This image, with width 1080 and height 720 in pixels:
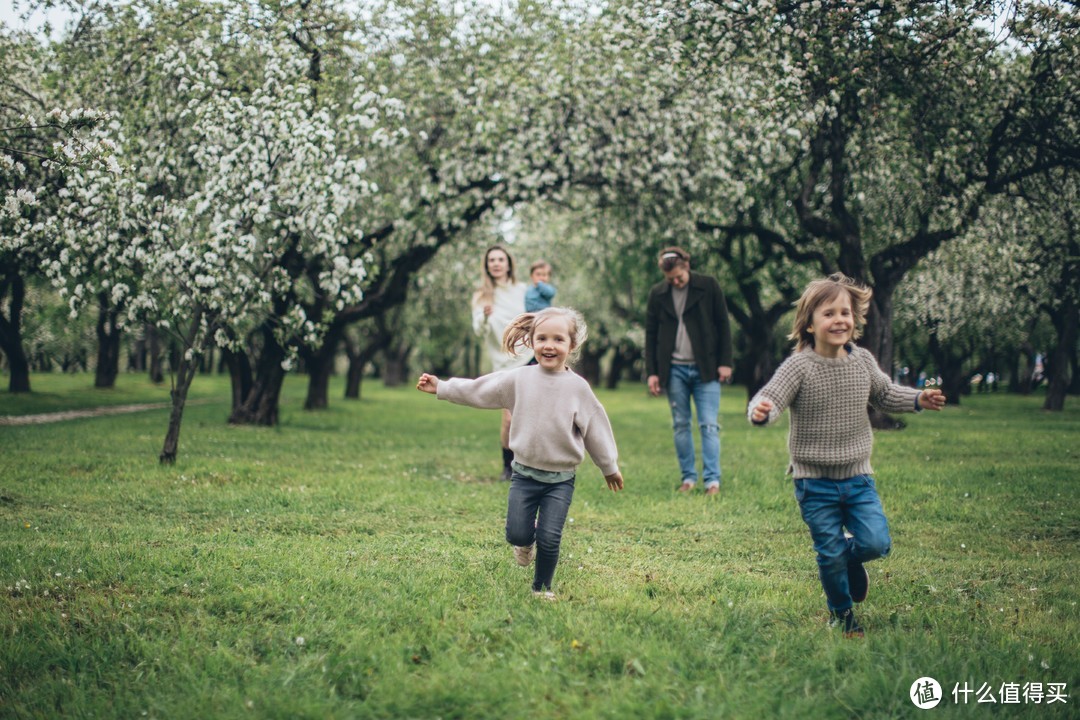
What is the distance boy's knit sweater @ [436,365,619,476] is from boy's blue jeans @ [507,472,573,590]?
0.42ft

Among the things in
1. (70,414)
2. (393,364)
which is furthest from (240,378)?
(393,364)

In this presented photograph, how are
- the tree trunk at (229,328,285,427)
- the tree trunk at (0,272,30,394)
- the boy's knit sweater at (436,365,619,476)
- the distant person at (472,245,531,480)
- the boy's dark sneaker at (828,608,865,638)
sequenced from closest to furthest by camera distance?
the boy's dark sneaker at (828,608,865,638), the boy's knit sweater at (436,365,619,476), the distant person at (472,245,531,480), the tree trunk at (229,328,285,427), the tree trunk at (0,272,30,394)

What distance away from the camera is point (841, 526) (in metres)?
4.74

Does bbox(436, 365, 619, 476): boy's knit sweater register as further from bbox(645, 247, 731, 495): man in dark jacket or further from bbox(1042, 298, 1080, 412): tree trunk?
bbox(1042, 298, 1080, 412): tree trunk

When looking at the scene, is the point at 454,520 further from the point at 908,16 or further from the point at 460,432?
the point at 460,432

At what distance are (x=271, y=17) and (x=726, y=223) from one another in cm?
1083

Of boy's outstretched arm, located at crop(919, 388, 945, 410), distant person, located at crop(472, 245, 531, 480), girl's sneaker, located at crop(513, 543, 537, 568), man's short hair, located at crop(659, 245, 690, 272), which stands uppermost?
man's short hair, located at crop(659, 245, 690, 272)

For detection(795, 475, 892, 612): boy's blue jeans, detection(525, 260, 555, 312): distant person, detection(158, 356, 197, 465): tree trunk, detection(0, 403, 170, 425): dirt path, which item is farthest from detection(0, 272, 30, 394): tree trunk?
detection(795, 475, 892, 612): boy's blue jeans

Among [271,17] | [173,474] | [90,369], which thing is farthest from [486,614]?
[90,369]

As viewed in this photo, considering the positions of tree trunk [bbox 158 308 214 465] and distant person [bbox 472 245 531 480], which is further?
tree trunk [bbox 158 308 214 465]

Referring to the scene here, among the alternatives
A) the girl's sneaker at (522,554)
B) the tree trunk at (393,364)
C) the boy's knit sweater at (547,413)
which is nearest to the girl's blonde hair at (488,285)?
the boy's knit sweater at (547,413)

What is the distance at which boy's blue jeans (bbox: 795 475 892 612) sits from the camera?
4.62 m

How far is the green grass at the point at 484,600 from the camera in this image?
3799mm

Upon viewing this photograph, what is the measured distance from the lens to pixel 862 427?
4816 millimetres
